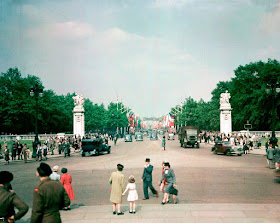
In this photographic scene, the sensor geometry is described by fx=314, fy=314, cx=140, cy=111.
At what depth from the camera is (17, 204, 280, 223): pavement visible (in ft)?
29.4

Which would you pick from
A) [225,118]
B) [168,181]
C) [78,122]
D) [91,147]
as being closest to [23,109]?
[78,122]

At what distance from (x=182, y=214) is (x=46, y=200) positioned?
559cm

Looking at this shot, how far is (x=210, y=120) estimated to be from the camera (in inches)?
3511

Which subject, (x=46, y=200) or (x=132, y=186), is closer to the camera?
(x=46, y=200)

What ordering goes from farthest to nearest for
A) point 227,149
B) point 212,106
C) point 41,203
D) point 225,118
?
1. point 212,106
2. point 225,118
3. point 227,149
4. point 41,203

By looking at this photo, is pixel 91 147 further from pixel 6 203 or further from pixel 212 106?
pixel 212 106

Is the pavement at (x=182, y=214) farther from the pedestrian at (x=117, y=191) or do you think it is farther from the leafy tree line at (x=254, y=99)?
the leafy tree line at (x=254, y=99)

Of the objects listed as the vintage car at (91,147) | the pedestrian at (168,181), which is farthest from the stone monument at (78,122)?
the pedestrian at (168,181)

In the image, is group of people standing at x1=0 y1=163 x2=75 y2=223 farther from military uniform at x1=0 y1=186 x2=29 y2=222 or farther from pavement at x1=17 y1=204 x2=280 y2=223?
pavement at x1=17 y1=204 x2=280 y2=223

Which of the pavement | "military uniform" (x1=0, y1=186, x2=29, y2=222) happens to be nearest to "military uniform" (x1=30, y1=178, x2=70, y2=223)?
"military uniform" (x1=0, y1=186, x2=29, y2=222)

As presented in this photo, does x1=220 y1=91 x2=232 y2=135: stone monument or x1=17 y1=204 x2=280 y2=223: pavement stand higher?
x1=220 y1=91 x2=232 y2=135: stone monument

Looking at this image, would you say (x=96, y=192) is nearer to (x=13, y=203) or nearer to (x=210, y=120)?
(x=13, y=203)

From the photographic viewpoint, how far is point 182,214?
952cm

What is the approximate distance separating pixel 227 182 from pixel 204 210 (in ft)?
20.2
